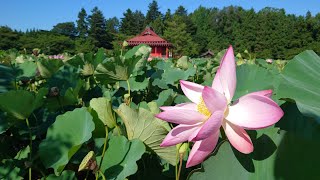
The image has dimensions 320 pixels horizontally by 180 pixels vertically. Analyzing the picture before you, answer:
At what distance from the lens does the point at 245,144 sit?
1.17ft

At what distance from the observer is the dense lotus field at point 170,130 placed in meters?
0.35

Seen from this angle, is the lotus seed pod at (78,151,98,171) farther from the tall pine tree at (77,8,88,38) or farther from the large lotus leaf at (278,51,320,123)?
the tall pine tree at (77,8,88,38)

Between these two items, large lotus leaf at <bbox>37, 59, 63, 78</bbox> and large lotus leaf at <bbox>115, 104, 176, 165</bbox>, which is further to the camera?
large lotus leaf at <bbox>37, 59, 63, 78</bbox>

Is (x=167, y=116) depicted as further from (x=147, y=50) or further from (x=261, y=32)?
(x=261, y=32)

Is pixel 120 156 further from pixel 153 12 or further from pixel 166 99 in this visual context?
pixel 153 12

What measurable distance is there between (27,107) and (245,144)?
1.43ft

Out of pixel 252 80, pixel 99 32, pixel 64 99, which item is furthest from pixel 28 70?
pixel 99 32

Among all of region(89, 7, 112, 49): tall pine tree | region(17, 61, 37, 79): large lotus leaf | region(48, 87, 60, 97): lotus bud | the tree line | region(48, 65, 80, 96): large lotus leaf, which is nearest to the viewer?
region(48, 87, 60, 97): lotus bud

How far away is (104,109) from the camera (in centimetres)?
61

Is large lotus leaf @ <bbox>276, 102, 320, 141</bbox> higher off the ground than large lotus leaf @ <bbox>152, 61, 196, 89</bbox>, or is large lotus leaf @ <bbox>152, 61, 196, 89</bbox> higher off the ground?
large lotus leaf @ <bbox>276, 102, 320, 141</bbox>

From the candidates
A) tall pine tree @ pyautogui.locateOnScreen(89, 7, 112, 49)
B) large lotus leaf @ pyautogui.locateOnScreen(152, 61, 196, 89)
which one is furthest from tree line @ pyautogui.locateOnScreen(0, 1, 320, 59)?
large lotus leaf @ pyautogui.locateOnScreen(152, 61, 196, 89)

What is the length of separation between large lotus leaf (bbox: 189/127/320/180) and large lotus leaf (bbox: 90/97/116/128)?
0.25 m

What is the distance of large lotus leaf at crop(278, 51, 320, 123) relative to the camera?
39 cm

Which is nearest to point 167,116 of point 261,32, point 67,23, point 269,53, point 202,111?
point 202,111
